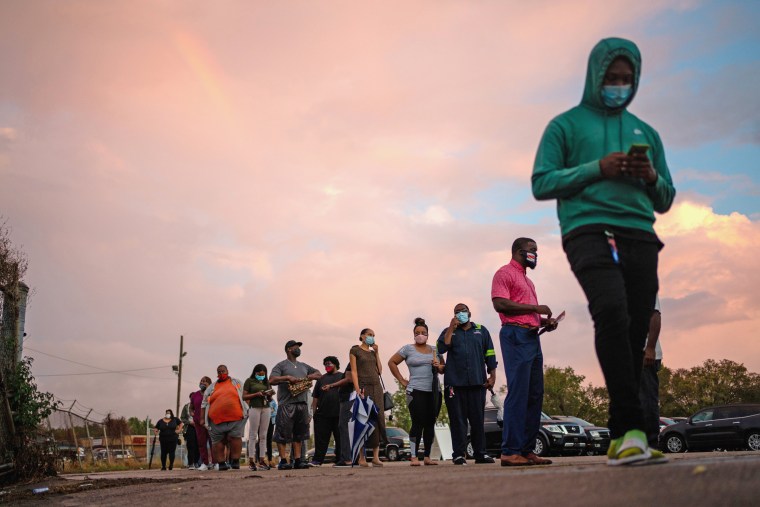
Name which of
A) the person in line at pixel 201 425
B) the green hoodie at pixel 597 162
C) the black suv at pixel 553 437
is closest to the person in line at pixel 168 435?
the person in line at pixel 201 425

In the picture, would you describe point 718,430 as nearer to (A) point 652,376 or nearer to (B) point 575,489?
(A) point 652,376

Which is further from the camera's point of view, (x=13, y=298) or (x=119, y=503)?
(x=13, y=298)

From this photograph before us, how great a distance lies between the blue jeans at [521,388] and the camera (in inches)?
292

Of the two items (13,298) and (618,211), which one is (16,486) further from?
(618,211)

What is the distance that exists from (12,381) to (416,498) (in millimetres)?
10498

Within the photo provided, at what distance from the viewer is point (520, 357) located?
7547 mm

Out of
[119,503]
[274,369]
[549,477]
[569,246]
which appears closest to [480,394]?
[274,369]

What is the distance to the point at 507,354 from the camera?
24.9 ft

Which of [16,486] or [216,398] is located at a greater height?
[216,398]

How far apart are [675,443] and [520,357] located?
1971 centimetres

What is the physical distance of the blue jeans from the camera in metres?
7.43

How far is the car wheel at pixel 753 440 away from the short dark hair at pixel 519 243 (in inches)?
707

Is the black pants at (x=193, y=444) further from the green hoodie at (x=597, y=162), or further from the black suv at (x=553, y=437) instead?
the green hoodie at (x=597, y=162)

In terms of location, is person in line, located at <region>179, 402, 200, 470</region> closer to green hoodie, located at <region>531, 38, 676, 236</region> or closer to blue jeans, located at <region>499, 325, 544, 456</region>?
blue jeans, located at <region>499, 325, 544, 456</region>
